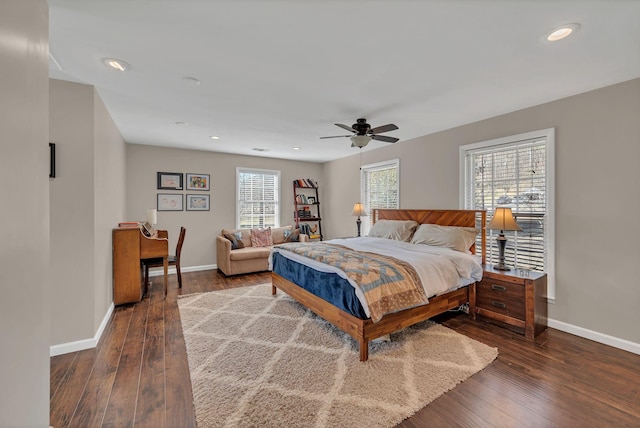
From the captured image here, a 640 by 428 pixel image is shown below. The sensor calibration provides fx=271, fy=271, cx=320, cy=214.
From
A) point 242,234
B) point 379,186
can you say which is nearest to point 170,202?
point 242,234

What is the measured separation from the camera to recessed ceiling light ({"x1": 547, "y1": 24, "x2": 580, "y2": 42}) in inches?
69.8

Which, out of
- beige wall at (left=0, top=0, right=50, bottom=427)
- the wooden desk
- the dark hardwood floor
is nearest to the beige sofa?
the wooden desk

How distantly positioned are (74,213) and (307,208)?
15.8ft

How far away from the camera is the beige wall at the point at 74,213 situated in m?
2.46

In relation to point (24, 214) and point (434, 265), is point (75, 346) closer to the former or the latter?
point (24, 214)

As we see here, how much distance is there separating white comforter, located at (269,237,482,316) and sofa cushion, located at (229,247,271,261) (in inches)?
71.4

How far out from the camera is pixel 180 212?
5.47m

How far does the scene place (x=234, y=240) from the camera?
541 cm

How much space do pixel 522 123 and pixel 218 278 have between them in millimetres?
5202

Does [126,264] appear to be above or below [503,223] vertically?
below

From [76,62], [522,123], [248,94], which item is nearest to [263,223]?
[248,94]

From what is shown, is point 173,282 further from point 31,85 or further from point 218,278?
point 31,85

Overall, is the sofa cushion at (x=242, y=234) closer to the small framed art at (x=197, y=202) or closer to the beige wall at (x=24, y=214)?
the small framed art at (x=197, y=202)

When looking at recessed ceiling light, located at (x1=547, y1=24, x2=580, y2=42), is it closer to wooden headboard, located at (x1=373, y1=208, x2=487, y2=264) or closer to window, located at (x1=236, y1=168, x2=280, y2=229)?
wooden headboard, located at (x1=373, y1=208, x2=487, y2=264)
